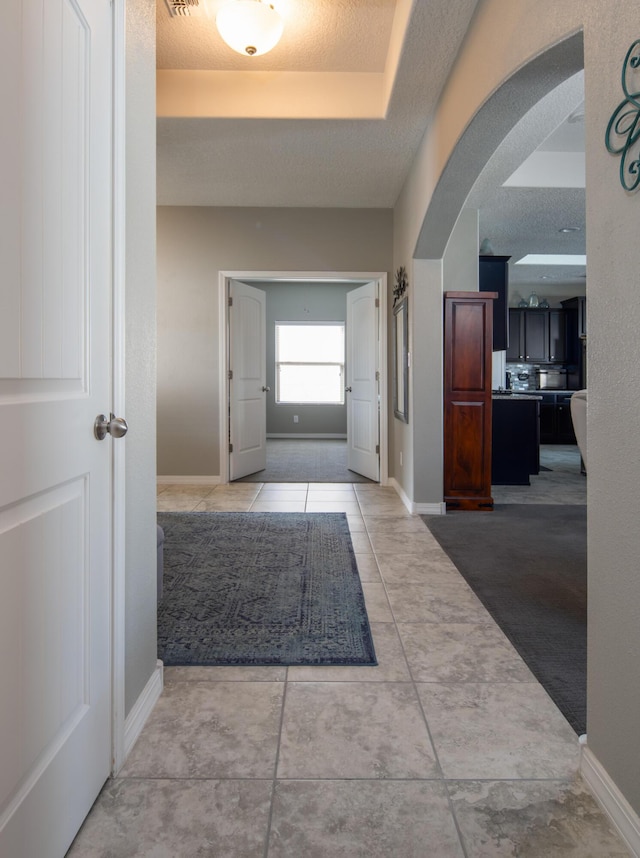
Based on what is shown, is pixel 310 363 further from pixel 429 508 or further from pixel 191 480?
pixel 429 508

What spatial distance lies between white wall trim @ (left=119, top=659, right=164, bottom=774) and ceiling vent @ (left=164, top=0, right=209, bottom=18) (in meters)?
3.19

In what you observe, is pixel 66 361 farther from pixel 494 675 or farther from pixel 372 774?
pixel 494 675

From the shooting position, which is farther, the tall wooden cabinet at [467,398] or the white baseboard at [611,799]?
the tall wooden cabinet at [467,398]

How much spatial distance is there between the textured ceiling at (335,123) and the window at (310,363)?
4865 millimetres

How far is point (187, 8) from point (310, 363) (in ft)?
24.3

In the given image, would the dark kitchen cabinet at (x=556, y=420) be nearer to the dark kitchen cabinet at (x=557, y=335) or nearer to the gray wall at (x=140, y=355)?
the dark kitchen cabinet at (x=557, y=335)

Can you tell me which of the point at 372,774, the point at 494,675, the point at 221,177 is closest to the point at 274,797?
the point at 372,774

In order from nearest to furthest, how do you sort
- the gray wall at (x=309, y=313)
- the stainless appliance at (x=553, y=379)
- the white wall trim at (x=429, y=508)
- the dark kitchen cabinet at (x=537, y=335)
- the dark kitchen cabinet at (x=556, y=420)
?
the white wall trim at (x=429, y=508), the dark kitchen cabinet at (x=556, y=420), the dark kitchen cabinet at (x=537, y=335), the stainless appliance at (x=553, y=379), the gray wall at (x=309, y=313)

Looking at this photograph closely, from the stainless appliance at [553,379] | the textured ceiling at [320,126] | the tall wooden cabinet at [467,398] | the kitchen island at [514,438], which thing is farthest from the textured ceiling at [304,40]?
the stainless appliance at [553,379]

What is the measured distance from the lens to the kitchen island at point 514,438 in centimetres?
537

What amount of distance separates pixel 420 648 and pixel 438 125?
2.90 metres

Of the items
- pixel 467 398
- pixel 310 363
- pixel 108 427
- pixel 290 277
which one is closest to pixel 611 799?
pixel 108 427

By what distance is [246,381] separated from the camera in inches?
233

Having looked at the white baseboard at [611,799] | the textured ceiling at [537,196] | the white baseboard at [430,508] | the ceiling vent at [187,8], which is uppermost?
the ceiling vent at [187,8]
